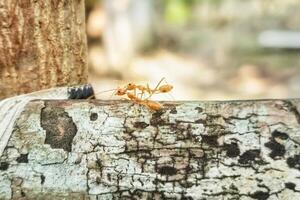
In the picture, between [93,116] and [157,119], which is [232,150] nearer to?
[157,119]

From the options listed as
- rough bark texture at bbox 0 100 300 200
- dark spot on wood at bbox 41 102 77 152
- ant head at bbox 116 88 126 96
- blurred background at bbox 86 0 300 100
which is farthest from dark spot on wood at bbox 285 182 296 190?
blurred background at bbox 86 0 300 100

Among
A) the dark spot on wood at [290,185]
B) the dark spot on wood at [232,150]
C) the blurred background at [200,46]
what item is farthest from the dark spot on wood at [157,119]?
the blurred background at [200,46]

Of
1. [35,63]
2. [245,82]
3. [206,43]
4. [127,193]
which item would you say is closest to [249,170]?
[127,193]

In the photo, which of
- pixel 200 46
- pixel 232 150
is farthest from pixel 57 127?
pixel 200 46

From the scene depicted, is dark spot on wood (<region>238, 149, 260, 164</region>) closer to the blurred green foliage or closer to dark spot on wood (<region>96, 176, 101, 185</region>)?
dark spot on wood (<region>96, 176, 101, 185</region>)

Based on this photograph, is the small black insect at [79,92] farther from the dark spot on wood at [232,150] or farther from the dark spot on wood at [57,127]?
the dark spot on wood at [232,150]

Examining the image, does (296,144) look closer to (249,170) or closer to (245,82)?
(249,170)
